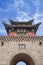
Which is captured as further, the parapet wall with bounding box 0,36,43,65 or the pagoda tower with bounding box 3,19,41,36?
the pagoda tower with bounding box 3,19,41,36

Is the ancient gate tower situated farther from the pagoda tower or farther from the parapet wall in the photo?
the pagoda tower

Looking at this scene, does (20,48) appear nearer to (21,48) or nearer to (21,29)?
(21,48)

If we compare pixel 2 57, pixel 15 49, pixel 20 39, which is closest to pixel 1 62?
pixel 2 57

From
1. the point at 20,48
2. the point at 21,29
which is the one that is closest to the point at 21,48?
the point at 20,48

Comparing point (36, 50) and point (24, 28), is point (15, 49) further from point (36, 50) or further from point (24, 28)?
point (24, 28)

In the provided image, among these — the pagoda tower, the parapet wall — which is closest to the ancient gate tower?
the parapet wall

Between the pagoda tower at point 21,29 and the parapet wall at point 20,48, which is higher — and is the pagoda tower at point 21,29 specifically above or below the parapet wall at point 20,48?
above

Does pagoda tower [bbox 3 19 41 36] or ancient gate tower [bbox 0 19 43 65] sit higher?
pagoda tower [bbox 3 19 41 36]

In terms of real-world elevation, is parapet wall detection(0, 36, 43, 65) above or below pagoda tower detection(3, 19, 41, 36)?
below

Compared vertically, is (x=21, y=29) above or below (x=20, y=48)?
above

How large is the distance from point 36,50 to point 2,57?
555 centimetres

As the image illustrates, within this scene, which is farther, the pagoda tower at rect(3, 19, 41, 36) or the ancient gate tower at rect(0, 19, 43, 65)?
the pagoda tower at rect(3, 19, 41, 36)

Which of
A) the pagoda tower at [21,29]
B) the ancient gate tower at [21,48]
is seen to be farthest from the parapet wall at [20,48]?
the pagoda tower at [21,29]

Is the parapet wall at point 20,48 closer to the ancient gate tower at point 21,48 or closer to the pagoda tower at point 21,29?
the ancient gate tower at point 21,48
